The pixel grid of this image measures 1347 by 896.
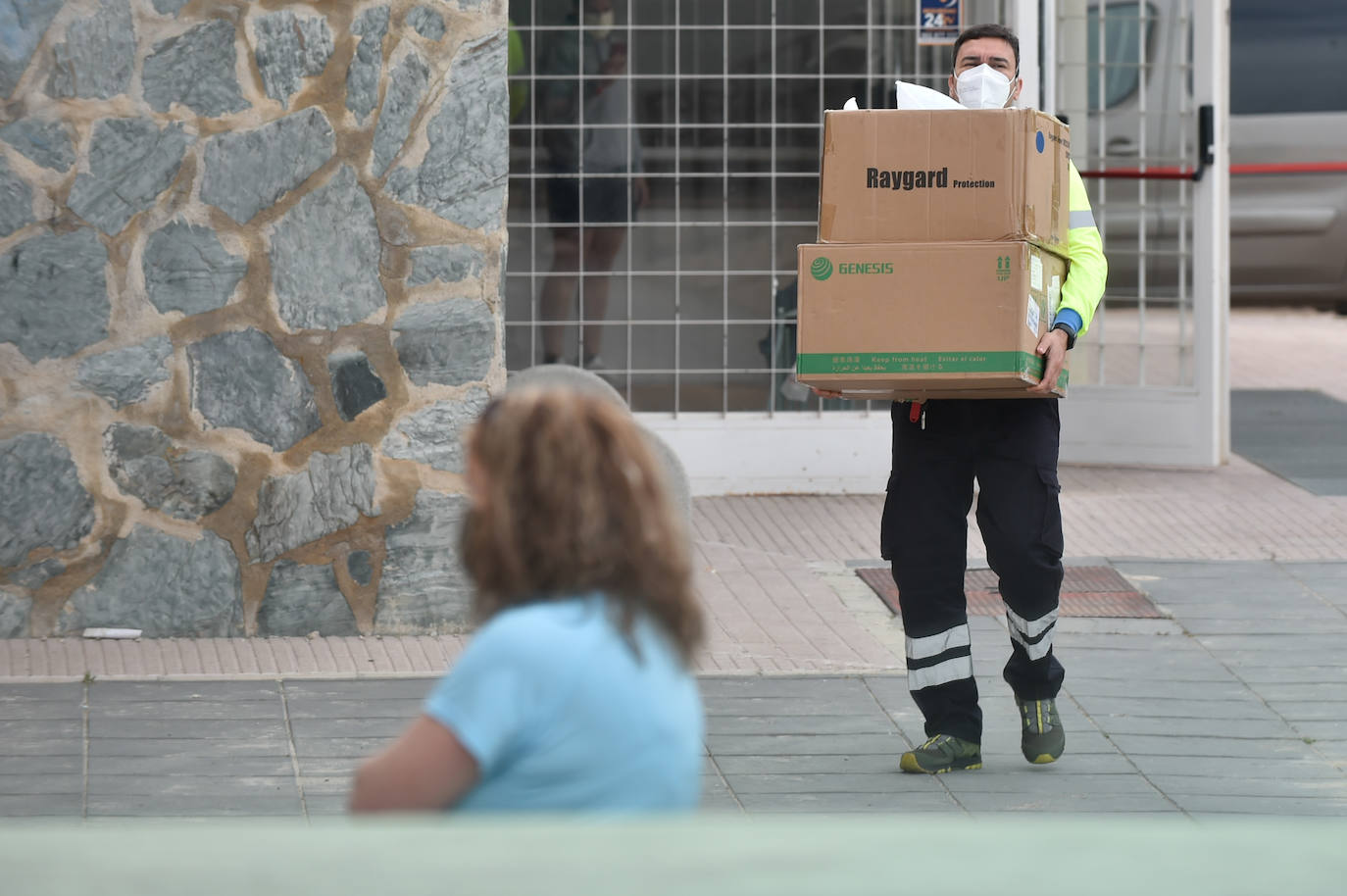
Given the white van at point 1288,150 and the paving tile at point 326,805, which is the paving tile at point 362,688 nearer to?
the paving tile at point 326,805

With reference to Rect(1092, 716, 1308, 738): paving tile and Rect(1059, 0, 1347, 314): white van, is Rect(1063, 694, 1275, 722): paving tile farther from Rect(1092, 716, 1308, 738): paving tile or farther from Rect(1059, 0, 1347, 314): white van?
Rect(1059, 0, 1347, 314): white van

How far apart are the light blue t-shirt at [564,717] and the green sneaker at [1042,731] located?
290 cm

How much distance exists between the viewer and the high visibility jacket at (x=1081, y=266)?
4.87 metres

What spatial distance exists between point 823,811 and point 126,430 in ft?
8.58

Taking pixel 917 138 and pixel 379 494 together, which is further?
pixel 379 494

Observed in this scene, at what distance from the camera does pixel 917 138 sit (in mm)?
4648

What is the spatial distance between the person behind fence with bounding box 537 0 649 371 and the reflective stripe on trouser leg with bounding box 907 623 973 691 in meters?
3.64

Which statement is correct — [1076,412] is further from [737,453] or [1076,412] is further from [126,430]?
[126,430]

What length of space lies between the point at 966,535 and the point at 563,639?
289cm

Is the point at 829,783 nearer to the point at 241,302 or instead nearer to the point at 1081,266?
the point at 1081,266

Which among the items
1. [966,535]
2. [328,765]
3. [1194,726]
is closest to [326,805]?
[328,765]

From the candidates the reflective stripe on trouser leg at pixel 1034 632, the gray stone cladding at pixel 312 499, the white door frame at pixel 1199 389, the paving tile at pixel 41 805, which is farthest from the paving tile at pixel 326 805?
the white door frame at pixel 1199 389

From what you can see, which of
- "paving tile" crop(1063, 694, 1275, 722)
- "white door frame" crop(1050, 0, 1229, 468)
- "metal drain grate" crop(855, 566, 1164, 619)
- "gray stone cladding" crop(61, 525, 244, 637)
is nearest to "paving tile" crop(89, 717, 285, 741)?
"gray stone cladding" crop(61, 525, 244, 637)

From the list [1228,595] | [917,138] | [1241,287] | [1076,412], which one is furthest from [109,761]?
[1241,287]
